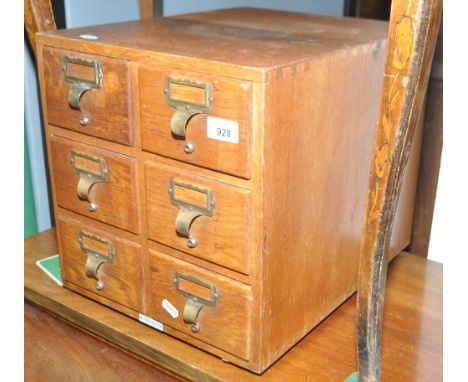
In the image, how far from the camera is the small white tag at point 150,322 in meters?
1.15

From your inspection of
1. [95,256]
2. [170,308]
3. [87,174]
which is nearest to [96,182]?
[87,174]

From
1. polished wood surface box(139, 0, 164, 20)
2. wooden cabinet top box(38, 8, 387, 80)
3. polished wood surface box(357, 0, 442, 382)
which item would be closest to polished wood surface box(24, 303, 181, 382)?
polished wood surface box(357, 0, 442, 382)

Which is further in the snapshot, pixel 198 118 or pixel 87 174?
pixel 87 174

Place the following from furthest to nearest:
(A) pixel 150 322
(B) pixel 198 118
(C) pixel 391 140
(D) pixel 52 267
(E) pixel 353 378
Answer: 1. (D) pixel 52 267
2. (A) pixel 150 322
3. (E) pixel 353 378
4. (B) pixel 198 118
5. (C) pixel 391 140

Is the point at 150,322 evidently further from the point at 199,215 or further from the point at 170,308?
the point at 199,215

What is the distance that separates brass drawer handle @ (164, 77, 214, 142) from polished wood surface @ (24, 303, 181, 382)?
422mm

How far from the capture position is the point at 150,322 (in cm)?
117

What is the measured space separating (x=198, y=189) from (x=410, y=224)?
0.64 metres

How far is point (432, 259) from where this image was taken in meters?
1.46

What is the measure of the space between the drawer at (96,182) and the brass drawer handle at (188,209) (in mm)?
96

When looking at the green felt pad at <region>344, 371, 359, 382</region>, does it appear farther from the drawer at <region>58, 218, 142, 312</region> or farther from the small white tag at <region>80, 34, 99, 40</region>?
the small white tag at <region>80, 34, 99, 40</region>

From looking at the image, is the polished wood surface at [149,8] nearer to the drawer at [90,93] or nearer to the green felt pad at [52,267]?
the drawer at [90,93]

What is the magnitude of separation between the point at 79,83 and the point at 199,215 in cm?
30

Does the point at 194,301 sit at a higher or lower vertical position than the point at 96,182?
lower
